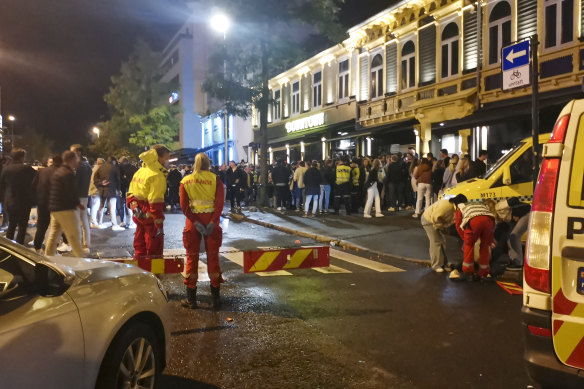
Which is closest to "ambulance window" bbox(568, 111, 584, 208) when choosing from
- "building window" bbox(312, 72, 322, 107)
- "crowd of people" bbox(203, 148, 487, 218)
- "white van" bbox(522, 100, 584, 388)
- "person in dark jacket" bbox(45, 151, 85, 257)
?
"white van" bbox(522, 100, 584, 388)

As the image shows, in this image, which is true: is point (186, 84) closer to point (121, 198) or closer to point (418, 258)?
point (121, 198)

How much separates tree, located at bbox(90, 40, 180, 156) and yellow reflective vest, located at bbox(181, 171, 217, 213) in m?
45.5

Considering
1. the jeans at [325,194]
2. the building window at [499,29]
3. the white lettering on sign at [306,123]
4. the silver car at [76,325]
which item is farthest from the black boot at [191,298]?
the white lettering on sign at [306,123]

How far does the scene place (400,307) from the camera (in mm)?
6672

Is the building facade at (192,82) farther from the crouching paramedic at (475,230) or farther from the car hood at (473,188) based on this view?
the crouching paramedic at (475,230)

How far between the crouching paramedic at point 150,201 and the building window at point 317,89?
78.7 ft

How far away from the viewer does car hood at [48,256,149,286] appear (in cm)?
349

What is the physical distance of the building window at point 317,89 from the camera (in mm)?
30422

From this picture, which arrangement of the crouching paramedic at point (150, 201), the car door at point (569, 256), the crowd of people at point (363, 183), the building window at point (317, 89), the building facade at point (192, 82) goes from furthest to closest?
the building facade at point (192, 82) < the building window at point (317, 89) < the crowd of people at point (363, 183) < the crouching paramedic at point (150, 201) < the car door at point (569, 256)

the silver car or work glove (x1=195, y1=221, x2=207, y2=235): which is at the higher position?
work glove (x1=195, y1=221, x2=207, y2=235)

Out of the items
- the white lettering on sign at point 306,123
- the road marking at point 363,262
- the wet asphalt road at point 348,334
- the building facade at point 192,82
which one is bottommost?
the wet asphalt road at point 348,334

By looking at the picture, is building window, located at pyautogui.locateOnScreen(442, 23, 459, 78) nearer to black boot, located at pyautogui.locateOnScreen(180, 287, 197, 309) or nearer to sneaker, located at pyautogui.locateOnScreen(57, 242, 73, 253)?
sneaker, located at pyautogui.locateOnScreen(57, 242, 73, 253)

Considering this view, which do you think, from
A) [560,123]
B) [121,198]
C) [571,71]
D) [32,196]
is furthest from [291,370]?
[571,71]

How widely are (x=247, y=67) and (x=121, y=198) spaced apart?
898 cm
